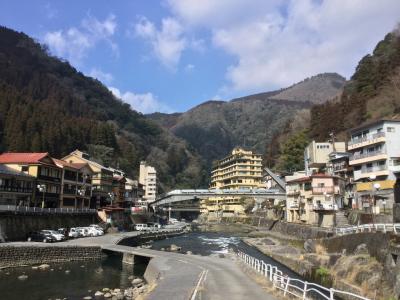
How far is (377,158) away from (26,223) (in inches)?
1681

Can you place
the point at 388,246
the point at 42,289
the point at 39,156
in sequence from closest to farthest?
the point at 388,246 < the point at 42,289 < the point at 39,156

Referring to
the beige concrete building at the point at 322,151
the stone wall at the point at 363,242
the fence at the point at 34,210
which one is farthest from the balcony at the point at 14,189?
the beige concrete building at the point at 322,151

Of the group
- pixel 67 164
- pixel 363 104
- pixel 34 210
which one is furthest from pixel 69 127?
pixel 363 104

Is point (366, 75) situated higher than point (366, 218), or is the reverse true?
point (366, 75)

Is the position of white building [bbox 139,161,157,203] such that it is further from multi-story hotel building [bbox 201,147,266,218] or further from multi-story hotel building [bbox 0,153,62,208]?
multi-story hotel building [bbox 0,153,62,208]

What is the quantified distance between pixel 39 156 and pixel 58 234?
14.2 m

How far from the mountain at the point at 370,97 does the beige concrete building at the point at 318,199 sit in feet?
60.2

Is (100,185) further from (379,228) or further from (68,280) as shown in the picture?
(379,228)

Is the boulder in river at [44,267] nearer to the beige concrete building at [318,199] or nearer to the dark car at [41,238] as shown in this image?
the dark car at [41,238]

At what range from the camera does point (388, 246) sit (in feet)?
75.1

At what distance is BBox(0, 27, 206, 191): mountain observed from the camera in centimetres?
9756

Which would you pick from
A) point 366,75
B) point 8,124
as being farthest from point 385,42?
point 8,124

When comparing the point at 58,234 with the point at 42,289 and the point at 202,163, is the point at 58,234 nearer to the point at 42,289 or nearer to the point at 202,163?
the point at 42,289

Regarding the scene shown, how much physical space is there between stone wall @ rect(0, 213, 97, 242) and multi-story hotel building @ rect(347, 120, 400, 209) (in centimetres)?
3807
